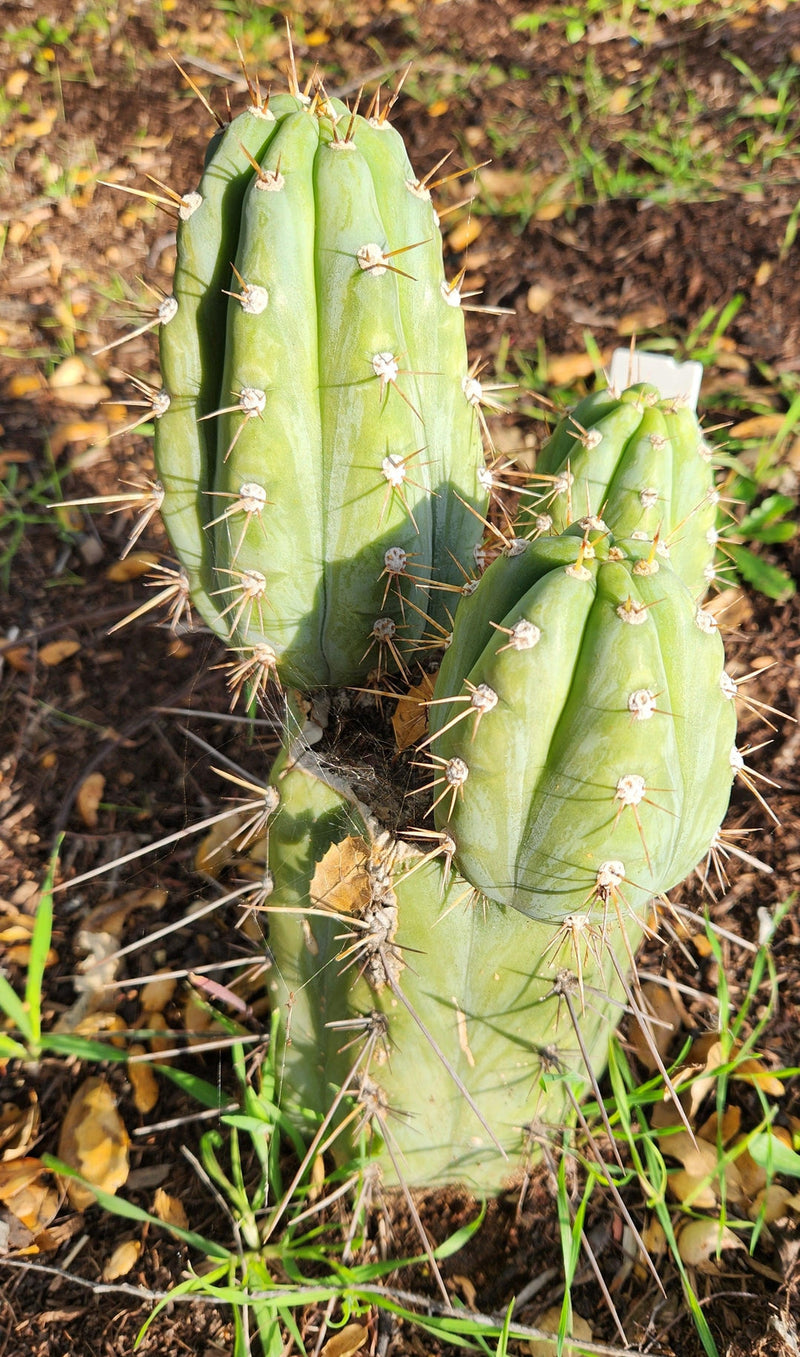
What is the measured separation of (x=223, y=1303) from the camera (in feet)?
5.66

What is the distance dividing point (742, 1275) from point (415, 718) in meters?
1.08

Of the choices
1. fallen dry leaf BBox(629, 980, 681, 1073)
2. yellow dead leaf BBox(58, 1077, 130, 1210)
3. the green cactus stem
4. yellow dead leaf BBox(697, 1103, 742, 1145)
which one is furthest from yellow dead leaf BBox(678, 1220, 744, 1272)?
yellow dead leaf BBox(58, 1077, 130, 1210)

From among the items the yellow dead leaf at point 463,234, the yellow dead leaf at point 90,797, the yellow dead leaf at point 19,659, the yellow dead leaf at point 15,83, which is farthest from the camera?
the yellow dead leaf at point 15,83

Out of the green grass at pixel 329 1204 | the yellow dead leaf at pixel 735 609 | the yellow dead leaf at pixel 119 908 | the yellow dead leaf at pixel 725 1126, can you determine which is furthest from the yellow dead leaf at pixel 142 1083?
the yellow dead leaf at pixel 735 609

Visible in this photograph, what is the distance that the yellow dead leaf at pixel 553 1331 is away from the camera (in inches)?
63.6

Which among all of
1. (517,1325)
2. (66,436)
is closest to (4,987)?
(517,1325)

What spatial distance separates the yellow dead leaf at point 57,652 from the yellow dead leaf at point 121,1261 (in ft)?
4.67

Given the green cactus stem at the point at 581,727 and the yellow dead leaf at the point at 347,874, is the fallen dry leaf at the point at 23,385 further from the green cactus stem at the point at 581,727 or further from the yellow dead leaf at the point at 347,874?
the green cactus stem at the point at 581,727

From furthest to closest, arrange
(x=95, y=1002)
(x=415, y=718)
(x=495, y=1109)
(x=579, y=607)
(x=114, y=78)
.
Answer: (x=114, y=78), (x=95, y=1002), (x=495, y=1109), (x=415, y=718), (x=579, y=607)

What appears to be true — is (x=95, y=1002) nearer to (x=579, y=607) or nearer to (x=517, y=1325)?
(x=517, y=1325)

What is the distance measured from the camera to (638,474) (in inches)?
60.8

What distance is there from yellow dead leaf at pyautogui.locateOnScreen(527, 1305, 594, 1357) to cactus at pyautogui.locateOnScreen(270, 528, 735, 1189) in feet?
0.71

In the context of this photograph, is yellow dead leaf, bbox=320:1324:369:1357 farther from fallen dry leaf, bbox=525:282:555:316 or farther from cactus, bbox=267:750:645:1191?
fallen dry leaf, bbox=525:282:555:316

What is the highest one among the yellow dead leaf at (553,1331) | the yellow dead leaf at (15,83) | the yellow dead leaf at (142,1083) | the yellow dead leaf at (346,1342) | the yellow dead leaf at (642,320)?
the yellow dead leaf at (15,83)
